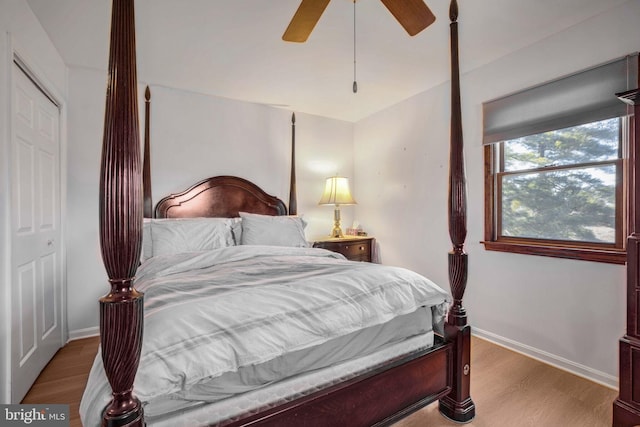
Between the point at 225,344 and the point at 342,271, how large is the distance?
76 cm

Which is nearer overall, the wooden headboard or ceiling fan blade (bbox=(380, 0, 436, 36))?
ceiling fan blade (bbox=(380, 0, 436, 36))

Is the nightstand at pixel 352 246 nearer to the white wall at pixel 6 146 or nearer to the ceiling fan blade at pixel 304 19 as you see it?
the ceiling fan blade at pixel 304 19

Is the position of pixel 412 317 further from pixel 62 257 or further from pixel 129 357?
pixel 62 257

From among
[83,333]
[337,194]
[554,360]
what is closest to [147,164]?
[83,333]

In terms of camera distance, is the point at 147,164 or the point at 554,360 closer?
the point at 554,360

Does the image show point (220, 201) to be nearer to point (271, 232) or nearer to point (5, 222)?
point (271, 232)

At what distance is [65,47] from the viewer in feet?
7.82

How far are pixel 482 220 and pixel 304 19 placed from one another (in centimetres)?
224

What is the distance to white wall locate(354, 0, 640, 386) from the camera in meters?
2.04

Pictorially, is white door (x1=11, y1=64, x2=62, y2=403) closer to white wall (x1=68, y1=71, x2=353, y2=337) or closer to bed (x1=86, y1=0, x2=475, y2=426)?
white wall (x1=68, y1=71, x2=353, y2=337)

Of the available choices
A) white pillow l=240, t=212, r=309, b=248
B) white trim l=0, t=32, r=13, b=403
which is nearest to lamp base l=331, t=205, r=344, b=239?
white pillow l=240, t=212, r=309, b=248

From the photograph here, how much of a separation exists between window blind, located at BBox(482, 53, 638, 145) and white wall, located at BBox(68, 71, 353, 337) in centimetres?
206

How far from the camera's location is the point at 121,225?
0.85m

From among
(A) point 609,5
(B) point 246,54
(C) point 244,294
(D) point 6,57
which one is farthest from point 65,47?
(A) point 609,5
